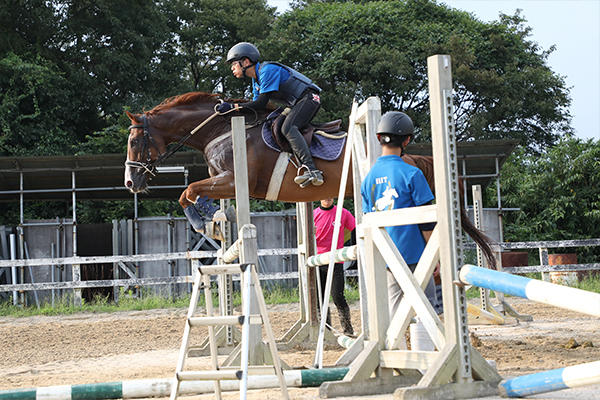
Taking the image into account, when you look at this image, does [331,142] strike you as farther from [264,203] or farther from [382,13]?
[382,13]

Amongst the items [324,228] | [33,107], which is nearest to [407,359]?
[324,228]

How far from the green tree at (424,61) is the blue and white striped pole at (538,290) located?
74.7 ft

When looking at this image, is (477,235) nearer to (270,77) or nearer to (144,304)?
(270,77)

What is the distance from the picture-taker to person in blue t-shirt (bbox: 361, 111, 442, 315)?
186 inches

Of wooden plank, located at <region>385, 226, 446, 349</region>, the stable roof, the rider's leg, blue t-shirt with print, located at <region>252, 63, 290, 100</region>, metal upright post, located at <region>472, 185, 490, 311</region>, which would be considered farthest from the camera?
the stable roof

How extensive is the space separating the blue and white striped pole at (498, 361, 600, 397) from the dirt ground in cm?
134

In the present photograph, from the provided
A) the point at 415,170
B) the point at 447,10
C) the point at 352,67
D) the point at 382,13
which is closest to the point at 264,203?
the point at 352,67

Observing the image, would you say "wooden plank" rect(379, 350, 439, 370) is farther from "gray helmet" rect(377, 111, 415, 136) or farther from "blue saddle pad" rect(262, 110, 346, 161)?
"blue saddle pad" rect(262, 110, 346, 161)

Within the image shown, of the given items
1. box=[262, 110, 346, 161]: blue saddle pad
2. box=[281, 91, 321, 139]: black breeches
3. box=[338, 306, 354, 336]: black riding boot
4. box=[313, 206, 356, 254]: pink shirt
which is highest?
box=[281, 91, 321, 139]: black breeches

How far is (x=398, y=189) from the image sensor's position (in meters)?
4.78

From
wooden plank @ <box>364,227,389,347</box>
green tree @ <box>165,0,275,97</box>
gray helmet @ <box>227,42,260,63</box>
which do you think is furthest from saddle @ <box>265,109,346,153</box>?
green tree @ <box>165,0,275,97</box>

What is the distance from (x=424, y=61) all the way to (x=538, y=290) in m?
25.8

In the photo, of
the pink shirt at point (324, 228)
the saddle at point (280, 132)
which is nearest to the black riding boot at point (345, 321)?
the pink shirt at point (324, 228)

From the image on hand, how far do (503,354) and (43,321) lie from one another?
9.00 metres
